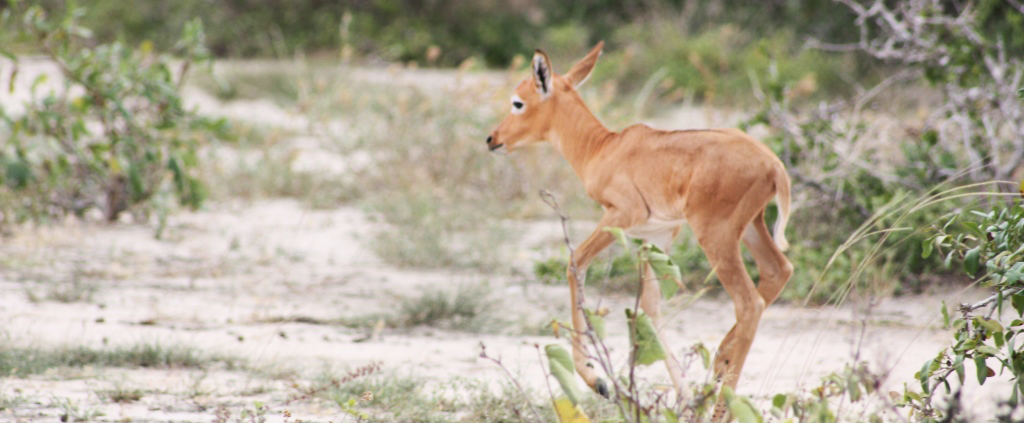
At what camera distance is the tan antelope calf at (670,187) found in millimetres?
3293

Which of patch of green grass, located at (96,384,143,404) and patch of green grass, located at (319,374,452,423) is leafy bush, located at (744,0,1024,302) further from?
patch of green grass, located at (96,384,143,404)

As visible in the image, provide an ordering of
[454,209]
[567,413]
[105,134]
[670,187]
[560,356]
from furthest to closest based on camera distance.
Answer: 1. [454,209]
2. [105,134]
3. [670,187]
4. [567,413]
5. [560,356]

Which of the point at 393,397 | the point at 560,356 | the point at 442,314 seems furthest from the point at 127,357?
the point at 560,356

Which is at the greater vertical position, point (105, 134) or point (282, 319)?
point (105, 134)

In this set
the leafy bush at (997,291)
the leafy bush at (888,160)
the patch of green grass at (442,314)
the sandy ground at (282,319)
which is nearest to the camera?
the leafy bush at (997,291)

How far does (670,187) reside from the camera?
3424 millimetres

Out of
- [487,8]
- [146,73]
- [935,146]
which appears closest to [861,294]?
[935,146]

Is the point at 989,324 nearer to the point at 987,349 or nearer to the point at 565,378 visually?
the point at 987,349

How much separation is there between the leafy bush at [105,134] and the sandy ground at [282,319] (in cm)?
27

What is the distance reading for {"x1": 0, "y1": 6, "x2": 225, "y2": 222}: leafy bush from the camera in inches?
285

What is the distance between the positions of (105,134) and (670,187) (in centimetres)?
548

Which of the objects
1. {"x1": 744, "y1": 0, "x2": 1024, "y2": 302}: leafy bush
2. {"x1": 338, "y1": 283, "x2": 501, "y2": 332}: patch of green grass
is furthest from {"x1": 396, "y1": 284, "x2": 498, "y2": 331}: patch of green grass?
{"x1": 744, "y1": 0, "x2": 1024, "y2": 302}: leafy bush

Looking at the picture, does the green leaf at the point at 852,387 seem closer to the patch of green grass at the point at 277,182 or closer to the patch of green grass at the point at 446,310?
the patch of green grass at the point at 446,310

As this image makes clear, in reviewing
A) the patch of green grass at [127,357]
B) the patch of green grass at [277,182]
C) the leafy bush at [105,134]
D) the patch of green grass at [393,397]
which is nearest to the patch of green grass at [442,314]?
the patch of green grass at [127,357]
